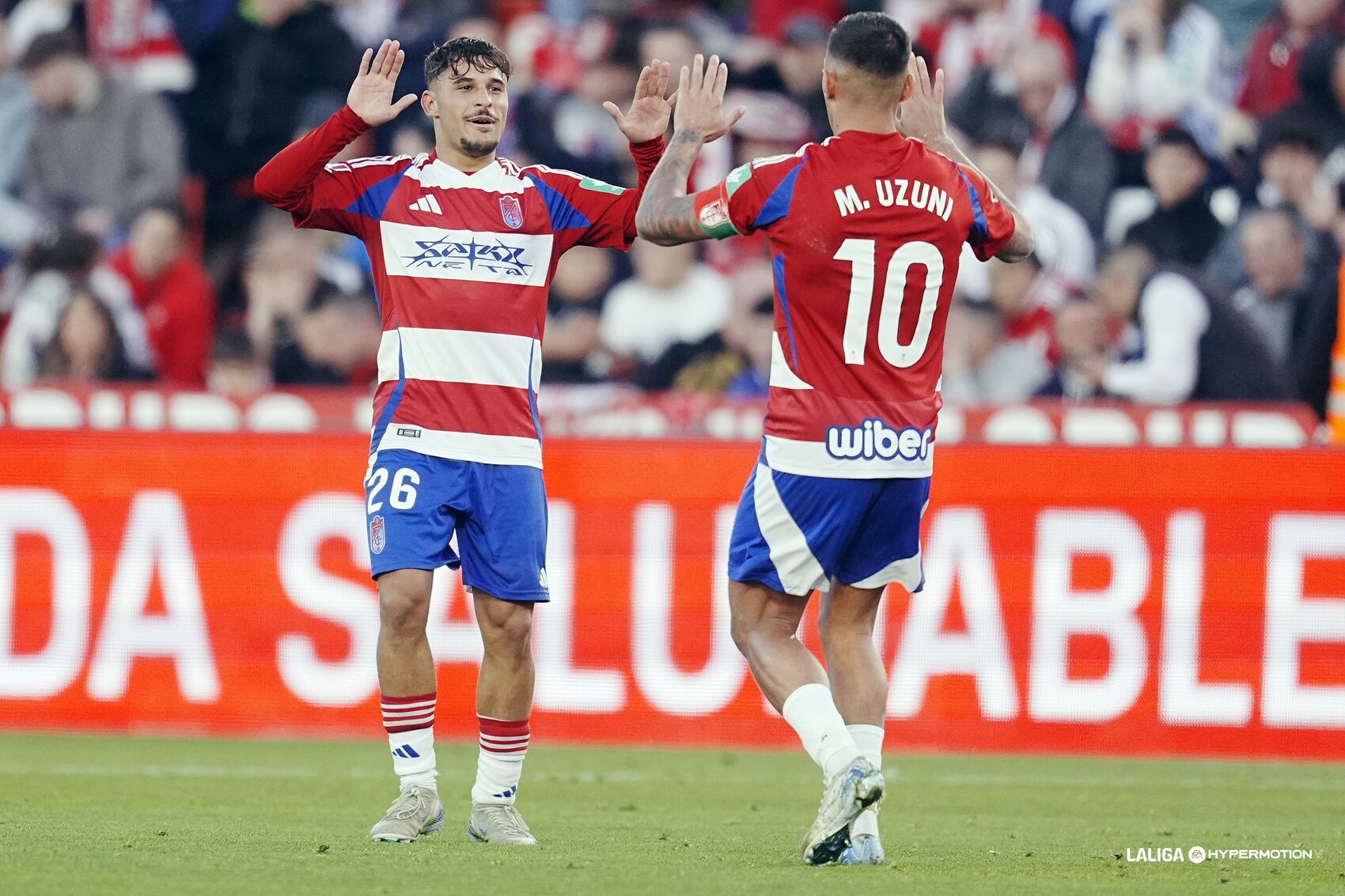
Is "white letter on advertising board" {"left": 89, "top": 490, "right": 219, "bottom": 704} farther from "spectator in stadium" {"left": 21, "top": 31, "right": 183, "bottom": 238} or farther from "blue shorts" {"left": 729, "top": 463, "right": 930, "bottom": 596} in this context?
"blue shorts" {"left": 729, "top": 463, "right": 930, "bottom": 596}

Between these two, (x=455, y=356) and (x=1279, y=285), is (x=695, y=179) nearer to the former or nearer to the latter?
(x=1279, y=285)

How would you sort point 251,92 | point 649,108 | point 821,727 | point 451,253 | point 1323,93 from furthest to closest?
point 251,92 < point 1323,93 < point 649,108 < point 451,253 < point 821,727

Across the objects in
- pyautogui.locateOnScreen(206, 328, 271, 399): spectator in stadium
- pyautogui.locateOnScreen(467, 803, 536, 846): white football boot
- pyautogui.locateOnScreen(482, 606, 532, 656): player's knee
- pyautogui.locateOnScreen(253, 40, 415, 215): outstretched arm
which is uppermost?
pyautogui.locateOnScreen(253, 40, 415, 215): outstretched arm

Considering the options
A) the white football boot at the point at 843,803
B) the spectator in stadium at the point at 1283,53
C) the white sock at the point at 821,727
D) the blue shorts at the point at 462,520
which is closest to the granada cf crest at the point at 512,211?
the blue shorts at the point at 462,520

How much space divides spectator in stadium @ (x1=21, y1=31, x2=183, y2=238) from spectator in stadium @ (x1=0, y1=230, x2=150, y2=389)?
44cm

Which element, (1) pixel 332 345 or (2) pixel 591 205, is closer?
(2) pixel 591 205

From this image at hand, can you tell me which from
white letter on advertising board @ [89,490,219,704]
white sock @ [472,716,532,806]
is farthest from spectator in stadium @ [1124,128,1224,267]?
white sock @ [472,716,532,806]

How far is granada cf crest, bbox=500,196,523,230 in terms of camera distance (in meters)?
6.17

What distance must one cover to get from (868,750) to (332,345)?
7.16 m

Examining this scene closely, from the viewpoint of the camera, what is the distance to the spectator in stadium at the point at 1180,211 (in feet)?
39.8

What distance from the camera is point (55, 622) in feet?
31.0

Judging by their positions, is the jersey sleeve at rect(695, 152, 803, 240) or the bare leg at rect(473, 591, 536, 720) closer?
the jersey sleeve at rect(695, 152, 803, 240)

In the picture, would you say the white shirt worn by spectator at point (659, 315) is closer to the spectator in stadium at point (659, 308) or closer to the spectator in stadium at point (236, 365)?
the spectator in stadium at point (659, 308)

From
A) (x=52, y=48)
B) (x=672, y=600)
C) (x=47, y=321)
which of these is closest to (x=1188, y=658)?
(x=672, y=600)
